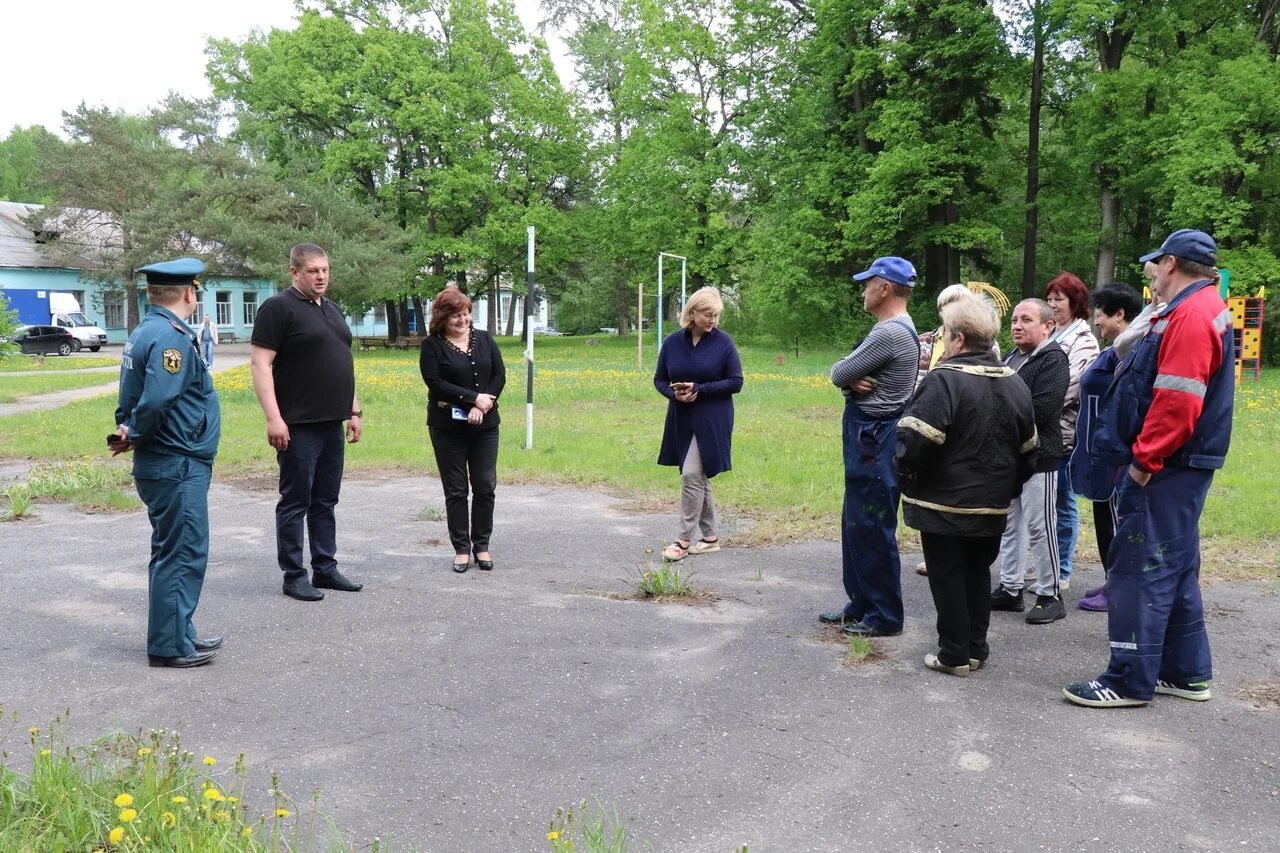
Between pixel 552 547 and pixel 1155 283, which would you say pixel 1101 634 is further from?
pixel 552 547

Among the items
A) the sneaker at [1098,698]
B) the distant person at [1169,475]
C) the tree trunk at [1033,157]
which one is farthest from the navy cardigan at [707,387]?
the tree trunk at [1033,157]

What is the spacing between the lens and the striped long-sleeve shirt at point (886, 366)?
507cm

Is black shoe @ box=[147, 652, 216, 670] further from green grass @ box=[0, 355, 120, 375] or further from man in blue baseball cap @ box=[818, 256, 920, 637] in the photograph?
green grass @ box=[0, 355, 120, 375]

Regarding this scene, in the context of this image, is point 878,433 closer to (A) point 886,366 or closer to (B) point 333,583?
(A) point 886,366

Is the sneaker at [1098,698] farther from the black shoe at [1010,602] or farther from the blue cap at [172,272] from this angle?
the blue cap at [172,272]

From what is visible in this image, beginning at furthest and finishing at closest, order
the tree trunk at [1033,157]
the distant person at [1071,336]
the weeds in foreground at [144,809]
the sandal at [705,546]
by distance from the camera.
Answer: the tree trunk at [1033,157] < the sandal at [705,546] < the distant person at [1071,336] < the weeds in foreground at [144,809]

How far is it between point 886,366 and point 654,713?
7.09 feet

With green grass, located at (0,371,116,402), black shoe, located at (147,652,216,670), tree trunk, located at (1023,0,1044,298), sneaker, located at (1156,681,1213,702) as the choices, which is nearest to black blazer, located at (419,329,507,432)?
black shoe, located at (147,652,216,670)

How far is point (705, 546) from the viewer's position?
7.15 metres

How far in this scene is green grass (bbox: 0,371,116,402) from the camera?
20.9 m

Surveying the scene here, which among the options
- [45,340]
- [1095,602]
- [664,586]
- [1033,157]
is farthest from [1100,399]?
[45,340]

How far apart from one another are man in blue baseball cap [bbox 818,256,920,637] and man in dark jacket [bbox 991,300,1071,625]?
2.65 feet

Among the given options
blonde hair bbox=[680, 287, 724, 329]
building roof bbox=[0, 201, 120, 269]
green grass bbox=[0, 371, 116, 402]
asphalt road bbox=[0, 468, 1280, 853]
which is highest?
building roof bbox=[0, 201, 120, 269]

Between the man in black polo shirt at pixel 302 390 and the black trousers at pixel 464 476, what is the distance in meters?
0.76
